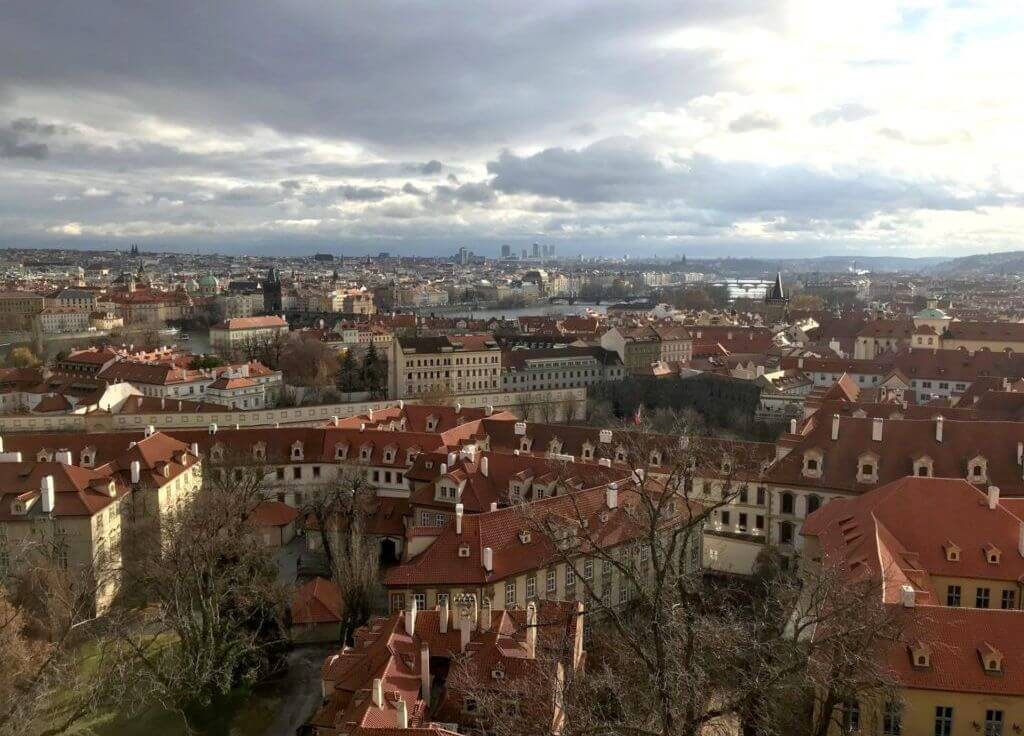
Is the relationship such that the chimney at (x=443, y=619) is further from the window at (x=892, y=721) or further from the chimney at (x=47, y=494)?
the chimney at (x=47, y=494)

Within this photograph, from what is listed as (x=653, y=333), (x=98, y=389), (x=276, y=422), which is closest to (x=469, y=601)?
(x=276, y=422)

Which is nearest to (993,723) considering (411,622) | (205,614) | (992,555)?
(992,555)

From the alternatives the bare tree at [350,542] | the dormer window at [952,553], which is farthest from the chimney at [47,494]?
the dormer window at [952,553]

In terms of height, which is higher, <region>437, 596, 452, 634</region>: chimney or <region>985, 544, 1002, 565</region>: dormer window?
<region>985, 544, 1002, 565</region>: dormer window

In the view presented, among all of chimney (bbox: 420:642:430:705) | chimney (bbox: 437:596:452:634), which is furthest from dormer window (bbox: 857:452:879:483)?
chimney (bbox: 420:642:430:705)

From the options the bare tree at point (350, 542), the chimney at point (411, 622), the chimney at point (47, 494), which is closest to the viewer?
the chimney at point (411, 622)

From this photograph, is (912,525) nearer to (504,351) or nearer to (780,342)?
(504,351)

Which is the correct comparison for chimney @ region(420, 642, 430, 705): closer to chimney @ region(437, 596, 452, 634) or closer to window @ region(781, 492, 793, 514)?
chimney @ region(437, 596, 452, 634)
